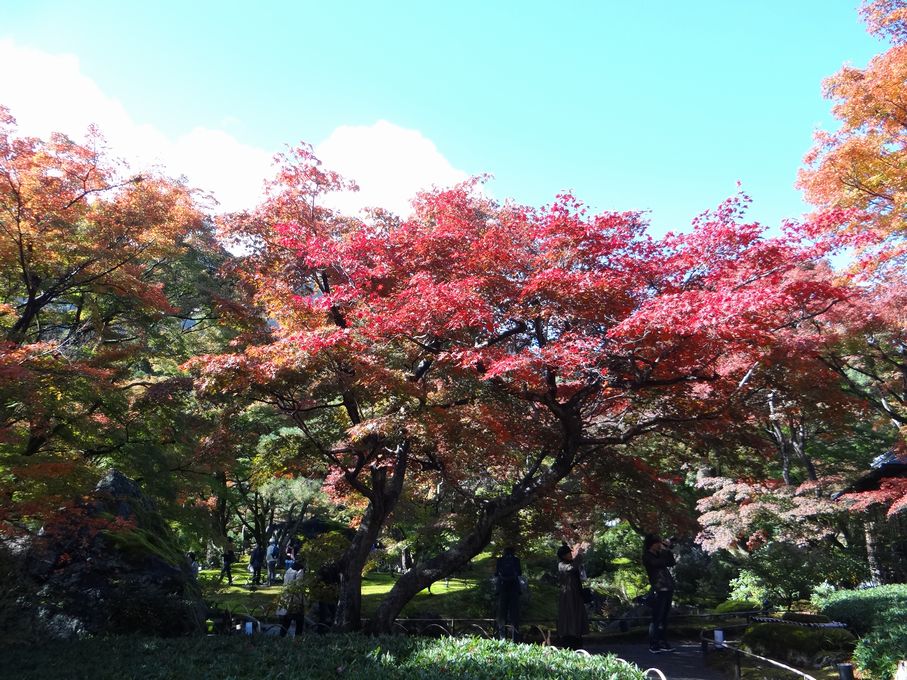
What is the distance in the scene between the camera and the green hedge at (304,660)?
4.47 m

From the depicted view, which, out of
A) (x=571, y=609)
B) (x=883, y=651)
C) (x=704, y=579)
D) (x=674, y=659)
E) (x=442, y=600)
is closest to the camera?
(x=883, y=651)

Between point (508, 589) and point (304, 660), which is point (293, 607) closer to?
point (508, 589)

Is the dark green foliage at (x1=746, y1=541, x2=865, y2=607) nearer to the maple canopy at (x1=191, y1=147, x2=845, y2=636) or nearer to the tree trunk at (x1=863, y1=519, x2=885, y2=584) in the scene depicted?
the tree trunk at (x1=863, y1=519, x2=885, y2=584)

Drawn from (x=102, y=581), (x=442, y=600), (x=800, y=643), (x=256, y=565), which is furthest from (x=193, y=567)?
(x=800, y=643)

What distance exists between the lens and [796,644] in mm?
8523

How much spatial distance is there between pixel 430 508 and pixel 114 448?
23.8 ft

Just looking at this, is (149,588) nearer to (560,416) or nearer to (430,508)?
(560,416)

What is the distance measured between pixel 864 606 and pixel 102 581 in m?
11.6

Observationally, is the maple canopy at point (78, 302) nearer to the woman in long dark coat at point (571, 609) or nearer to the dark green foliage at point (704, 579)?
the woman in long dark coat at point (571, 609)

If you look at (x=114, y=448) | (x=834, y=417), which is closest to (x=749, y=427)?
(x=834, y=417)

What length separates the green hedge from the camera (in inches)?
176

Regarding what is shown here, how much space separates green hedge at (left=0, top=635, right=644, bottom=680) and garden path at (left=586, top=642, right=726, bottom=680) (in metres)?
3.13

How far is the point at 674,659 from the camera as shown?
8742 mm

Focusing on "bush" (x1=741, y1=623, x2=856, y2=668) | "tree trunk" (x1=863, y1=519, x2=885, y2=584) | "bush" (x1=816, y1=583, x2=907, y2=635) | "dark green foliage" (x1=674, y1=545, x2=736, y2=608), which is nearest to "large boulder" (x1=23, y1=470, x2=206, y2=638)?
"bush" (x1=741, y1=623, x2=856, y2=668)
